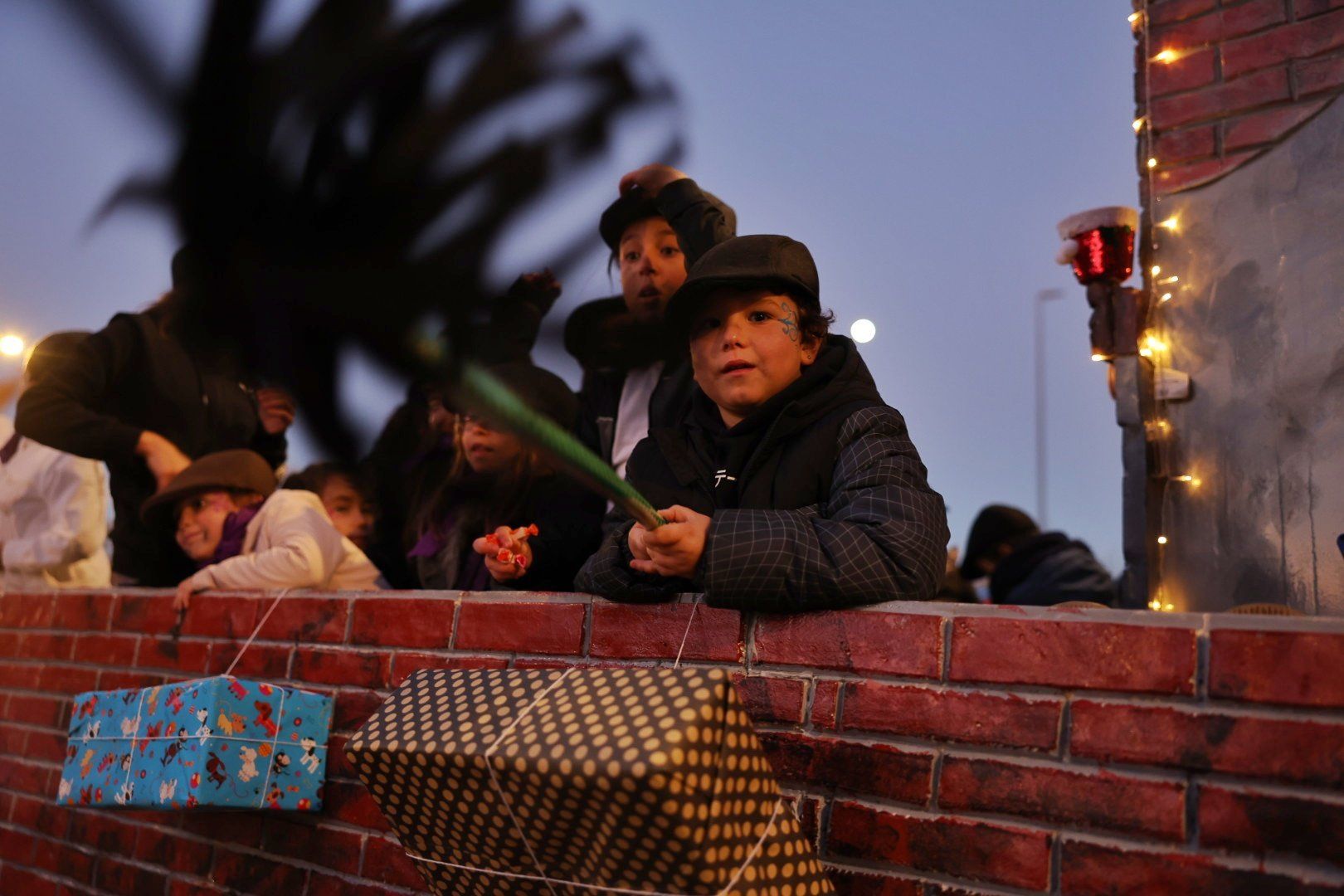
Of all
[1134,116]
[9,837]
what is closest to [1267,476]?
[1134,116]

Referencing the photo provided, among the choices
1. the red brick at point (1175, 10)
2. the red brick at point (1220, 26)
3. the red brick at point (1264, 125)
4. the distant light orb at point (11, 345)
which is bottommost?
the distant light orb at point (11, 345)

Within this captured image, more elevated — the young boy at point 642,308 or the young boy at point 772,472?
the young boy at point 642,308

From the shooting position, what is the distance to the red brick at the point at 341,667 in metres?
1.83

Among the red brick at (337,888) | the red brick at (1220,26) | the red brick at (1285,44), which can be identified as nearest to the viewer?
the red brick at (337,888)

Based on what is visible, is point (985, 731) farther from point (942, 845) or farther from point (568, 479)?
point (568, 479)

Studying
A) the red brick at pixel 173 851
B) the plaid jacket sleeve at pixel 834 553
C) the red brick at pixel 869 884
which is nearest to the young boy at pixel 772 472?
the plaid jacket sleeve at pixel 834 553

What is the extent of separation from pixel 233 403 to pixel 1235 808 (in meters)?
2.79

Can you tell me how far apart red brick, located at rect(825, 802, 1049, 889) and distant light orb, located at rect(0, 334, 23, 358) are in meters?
3.21

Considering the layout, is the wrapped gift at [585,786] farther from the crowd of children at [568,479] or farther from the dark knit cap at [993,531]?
the dark knit cap at [993,531]

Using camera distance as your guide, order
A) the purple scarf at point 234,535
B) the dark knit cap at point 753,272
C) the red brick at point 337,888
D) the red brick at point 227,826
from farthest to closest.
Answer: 1. the purple scarf at point 234,535
2. the red brick at point 227,826
3. the red brick at point 337,888
4. the dark knit cap at point 753,272

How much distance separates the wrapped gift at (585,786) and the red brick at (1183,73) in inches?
78.1

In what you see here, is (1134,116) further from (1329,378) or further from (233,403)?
(233,403)

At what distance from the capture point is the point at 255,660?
204 centimetres

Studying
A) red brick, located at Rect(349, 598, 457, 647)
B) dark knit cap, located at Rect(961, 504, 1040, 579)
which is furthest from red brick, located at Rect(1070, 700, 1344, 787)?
dark knit cap, located at Rect(961, 504, 1040, 579)
